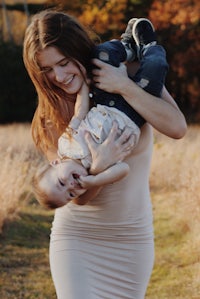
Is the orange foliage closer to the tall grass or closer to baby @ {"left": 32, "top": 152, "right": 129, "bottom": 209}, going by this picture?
the tall grass

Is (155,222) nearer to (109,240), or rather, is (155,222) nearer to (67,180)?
(109,240)

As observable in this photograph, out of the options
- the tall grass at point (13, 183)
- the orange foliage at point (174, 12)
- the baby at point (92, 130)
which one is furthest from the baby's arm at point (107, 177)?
the orange foliage at point (174, 12)

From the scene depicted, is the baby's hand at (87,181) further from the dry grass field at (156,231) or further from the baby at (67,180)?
the dry grass field at (156,231)

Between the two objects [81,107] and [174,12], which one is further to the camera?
[174,12]

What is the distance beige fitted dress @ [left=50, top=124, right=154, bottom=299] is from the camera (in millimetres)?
3207

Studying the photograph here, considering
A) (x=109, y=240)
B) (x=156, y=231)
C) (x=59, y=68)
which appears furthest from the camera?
(x=156, y=231)

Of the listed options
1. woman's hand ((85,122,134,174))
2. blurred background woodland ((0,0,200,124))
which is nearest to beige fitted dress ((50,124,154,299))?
woman's hand ((85,122,134,174))

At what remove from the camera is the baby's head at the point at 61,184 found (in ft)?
10.0

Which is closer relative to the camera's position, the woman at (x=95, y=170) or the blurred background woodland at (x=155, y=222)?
the woman at (x=95, y=170)

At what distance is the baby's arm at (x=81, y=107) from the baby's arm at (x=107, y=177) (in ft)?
0.92

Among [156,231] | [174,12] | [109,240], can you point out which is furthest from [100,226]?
[174,12]

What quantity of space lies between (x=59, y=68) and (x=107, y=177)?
512mm

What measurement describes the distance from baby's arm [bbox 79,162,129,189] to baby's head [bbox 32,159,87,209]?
0.21 feet

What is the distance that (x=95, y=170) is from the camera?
3.03 m
